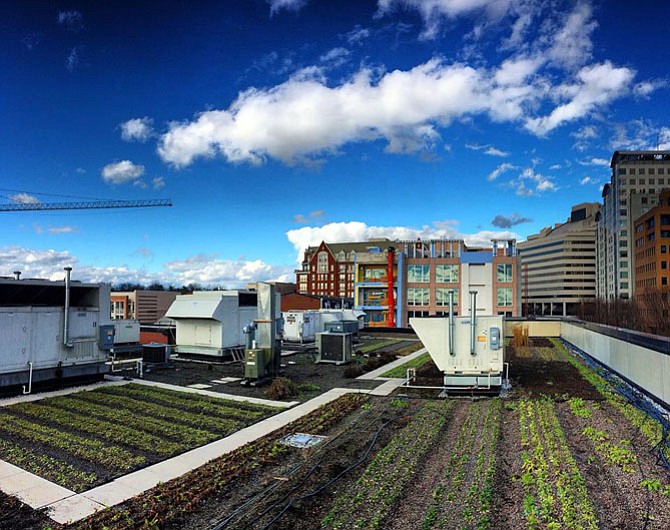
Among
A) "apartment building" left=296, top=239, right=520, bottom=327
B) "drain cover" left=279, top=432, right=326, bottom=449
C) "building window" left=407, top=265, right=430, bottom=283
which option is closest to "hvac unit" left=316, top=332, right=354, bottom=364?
"drain cover" left=279, top=432, right=326, bottom=449

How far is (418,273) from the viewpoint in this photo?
63719mm

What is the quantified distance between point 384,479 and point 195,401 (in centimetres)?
894

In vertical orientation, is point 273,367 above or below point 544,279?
below

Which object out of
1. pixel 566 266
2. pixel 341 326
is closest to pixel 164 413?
pixel 341 326

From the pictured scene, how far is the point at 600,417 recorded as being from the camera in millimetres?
13141

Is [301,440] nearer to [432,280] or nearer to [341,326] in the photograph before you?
[341,326]

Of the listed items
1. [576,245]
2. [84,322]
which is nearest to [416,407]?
[84,322]

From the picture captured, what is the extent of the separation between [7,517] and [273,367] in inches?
506

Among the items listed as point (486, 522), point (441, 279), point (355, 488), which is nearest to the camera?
point (486, 522)

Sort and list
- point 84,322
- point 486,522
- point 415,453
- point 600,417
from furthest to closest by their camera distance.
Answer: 1. point 84,322
2. point 600,417
3. point 415,453
4. point 486,522

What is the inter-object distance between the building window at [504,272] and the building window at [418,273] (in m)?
9.15

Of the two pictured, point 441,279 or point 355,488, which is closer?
point 355,488

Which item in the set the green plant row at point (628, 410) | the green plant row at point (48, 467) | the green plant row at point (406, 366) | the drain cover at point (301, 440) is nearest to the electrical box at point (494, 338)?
the green plant row at point (628, 410)

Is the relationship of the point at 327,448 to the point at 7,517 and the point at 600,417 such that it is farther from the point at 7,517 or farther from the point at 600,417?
the point at 600,417
